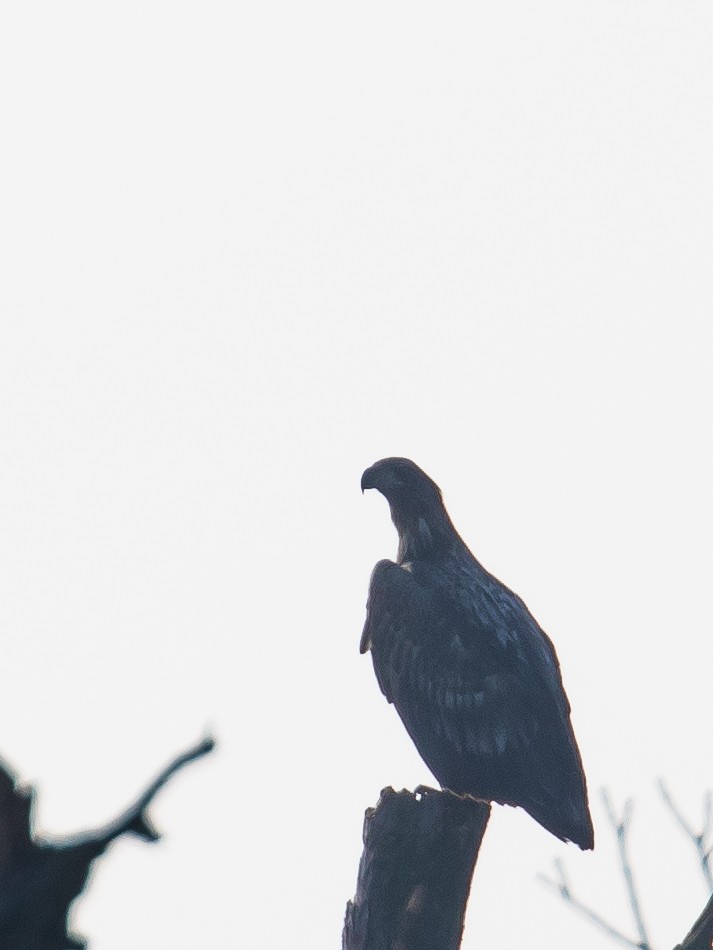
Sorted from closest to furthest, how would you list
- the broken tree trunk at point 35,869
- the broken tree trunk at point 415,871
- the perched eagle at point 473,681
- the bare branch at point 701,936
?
the broken tree trunk at point 35,869
the bare branch at point 701,936
the broken tree trunk at point 415,871
the perched eagle at point 473,681

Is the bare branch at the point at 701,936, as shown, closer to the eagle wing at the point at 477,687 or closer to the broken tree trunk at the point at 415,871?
the broken tree trunk at the point at 415,871

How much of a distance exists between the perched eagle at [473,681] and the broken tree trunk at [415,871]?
108 inches

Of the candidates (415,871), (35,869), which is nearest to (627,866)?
(415,871)

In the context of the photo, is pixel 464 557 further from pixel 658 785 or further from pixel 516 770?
pixel 658 785

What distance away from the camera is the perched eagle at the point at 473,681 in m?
8.47

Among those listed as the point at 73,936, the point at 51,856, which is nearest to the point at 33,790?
the point at 51,856

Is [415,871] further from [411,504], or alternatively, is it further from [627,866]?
[411,504]

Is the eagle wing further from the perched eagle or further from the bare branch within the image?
the bare branch

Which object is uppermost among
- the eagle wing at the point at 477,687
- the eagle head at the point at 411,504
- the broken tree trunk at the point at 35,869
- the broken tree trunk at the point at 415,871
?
the eagle head at the point at 411,504

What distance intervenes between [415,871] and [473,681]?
342 cm

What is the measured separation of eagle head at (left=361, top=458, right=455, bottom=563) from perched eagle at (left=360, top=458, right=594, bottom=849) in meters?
0.01

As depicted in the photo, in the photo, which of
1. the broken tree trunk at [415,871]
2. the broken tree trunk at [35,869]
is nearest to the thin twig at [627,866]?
the broken tree trunk at [415,871]

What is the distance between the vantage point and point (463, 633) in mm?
9031

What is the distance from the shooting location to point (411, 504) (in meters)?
9.82
